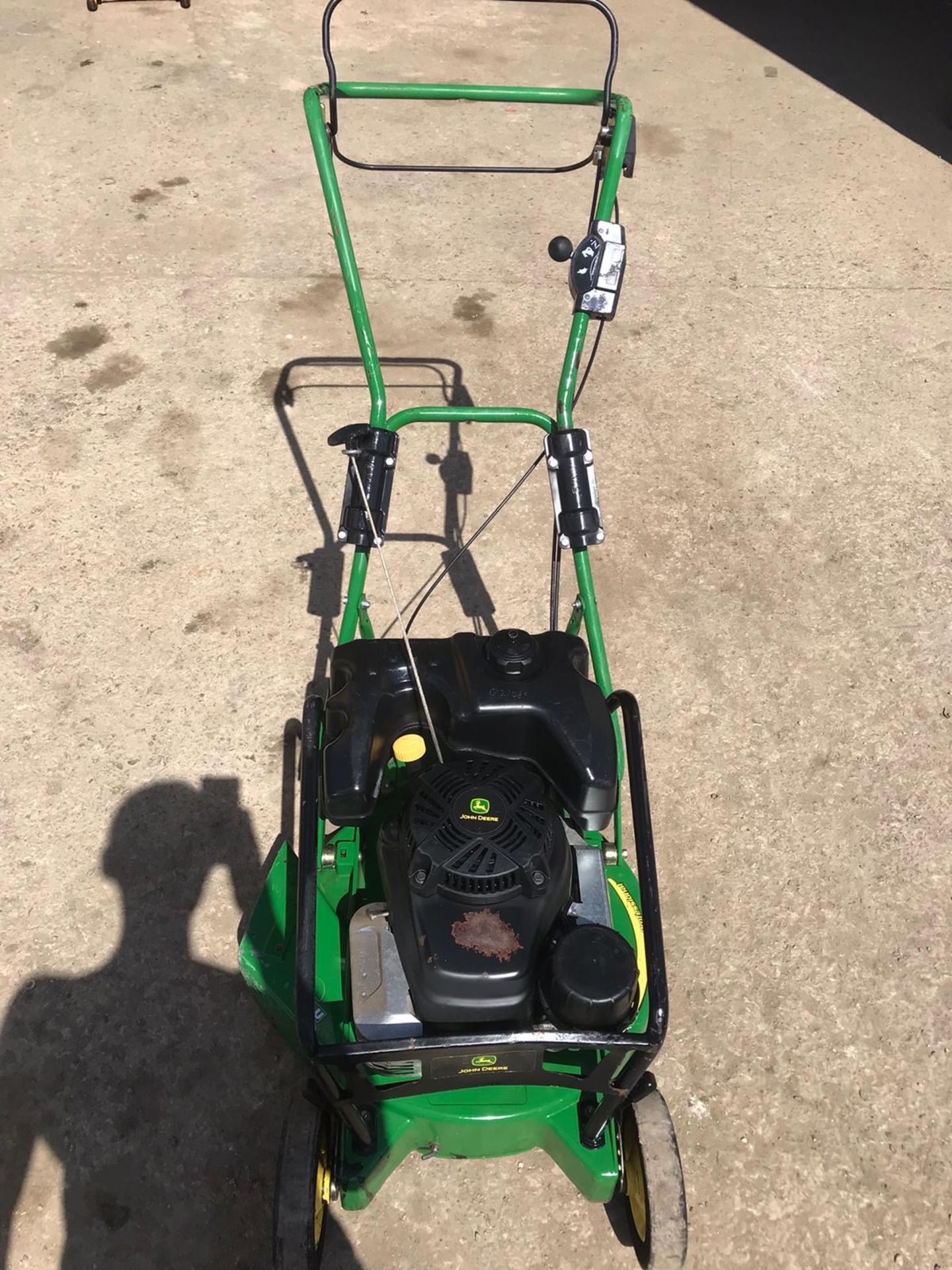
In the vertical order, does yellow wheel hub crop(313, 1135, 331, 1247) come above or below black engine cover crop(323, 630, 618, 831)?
below

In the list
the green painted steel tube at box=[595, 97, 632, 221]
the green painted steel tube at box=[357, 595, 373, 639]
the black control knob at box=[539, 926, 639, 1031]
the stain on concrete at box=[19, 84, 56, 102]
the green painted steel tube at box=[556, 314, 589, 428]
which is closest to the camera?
the black control knob at box=[539, 926, 639, 1031]

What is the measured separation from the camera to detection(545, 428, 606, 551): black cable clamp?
1853mm

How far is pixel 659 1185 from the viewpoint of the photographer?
5.51 ft

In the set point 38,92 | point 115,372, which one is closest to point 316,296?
point 115,372

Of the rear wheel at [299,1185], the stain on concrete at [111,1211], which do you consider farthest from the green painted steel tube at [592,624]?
the stain on concrete at [111,1211]

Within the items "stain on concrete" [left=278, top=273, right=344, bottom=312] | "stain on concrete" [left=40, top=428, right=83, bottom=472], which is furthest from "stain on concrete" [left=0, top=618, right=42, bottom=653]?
"stain on concrete" [left=278, top=273, right=344, bottom=312]

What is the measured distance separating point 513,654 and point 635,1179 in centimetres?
102

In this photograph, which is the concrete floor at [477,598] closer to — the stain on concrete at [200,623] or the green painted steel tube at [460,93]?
the stain on concrete at [200,623]

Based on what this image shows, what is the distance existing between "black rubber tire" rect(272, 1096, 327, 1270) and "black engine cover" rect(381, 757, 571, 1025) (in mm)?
380

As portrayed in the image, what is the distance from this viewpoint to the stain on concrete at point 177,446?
341cm

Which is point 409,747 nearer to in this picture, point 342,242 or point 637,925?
point 637,925

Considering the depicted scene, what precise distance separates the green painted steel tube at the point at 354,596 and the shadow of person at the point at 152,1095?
2.48 feet

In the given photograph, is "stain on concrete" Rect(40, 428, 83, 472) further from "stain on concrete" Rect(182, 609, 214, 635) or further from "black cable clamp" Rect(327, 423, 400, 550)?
"black cable clamp" Rect(327, 423, 400, 550)

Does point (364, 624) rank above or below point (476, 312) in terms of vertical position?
above
